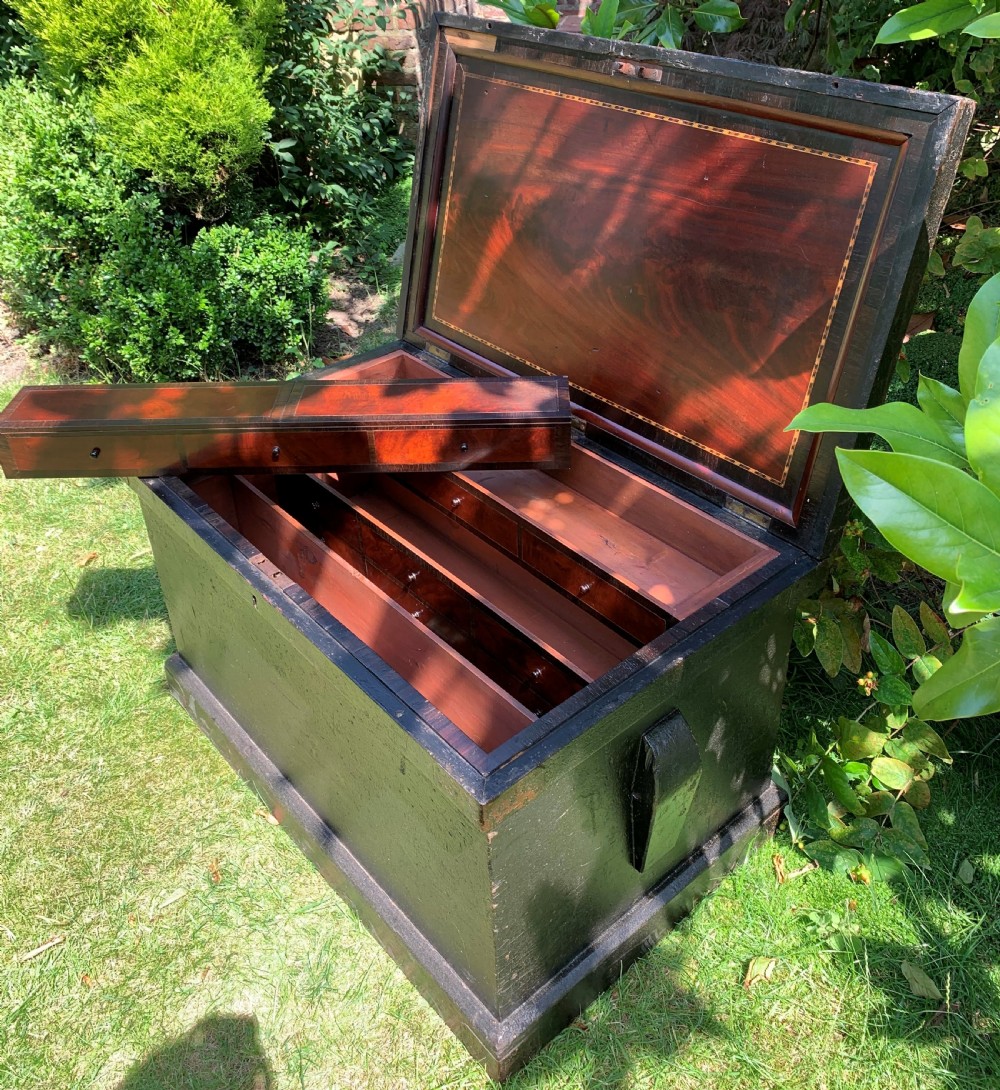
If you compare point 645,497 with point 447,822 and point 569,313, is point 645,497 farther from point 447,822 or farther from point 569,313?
point 447,822

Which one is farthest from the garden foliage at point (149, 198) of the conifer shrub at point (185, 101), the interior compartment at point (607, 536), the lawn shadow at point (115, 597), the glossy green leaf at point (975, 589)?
the glossy green leaf at point (975, 589)

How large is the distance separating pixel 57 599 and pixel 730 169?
2827mm

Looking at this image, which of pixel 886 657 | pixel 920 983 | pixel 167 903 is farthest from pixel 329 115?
pixel 920 983

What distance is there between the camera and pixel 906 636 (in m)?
2.07

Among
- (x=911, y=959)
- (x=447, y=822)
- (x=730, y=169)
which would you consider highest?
(x=730, y=169)

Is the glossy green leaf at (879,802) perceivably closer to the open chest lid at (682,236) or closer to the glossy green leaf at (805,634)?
the glossy green leaf at (805,634)

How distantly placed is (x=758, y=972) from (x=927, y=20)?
6.82ft

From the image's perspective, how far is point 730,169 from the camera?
185 cm

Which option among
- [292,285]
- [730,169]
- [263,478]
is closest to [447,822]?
[263,478]

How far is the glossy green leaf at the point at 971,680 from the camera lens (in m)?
1.05

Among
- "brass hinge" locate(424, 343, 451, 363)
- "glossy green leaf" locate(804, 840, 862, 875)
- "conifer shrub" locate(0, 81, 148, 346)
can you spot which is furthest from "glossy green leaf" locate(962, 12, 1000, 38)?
"conifer shrub" locate(0, 81, 148, 346)

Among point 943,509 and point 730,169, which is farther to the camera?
point 730,169

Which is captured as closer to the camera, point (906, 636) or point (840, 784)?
point (906, 636)

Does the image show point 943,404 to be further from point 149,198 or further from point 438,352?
point 149,198
